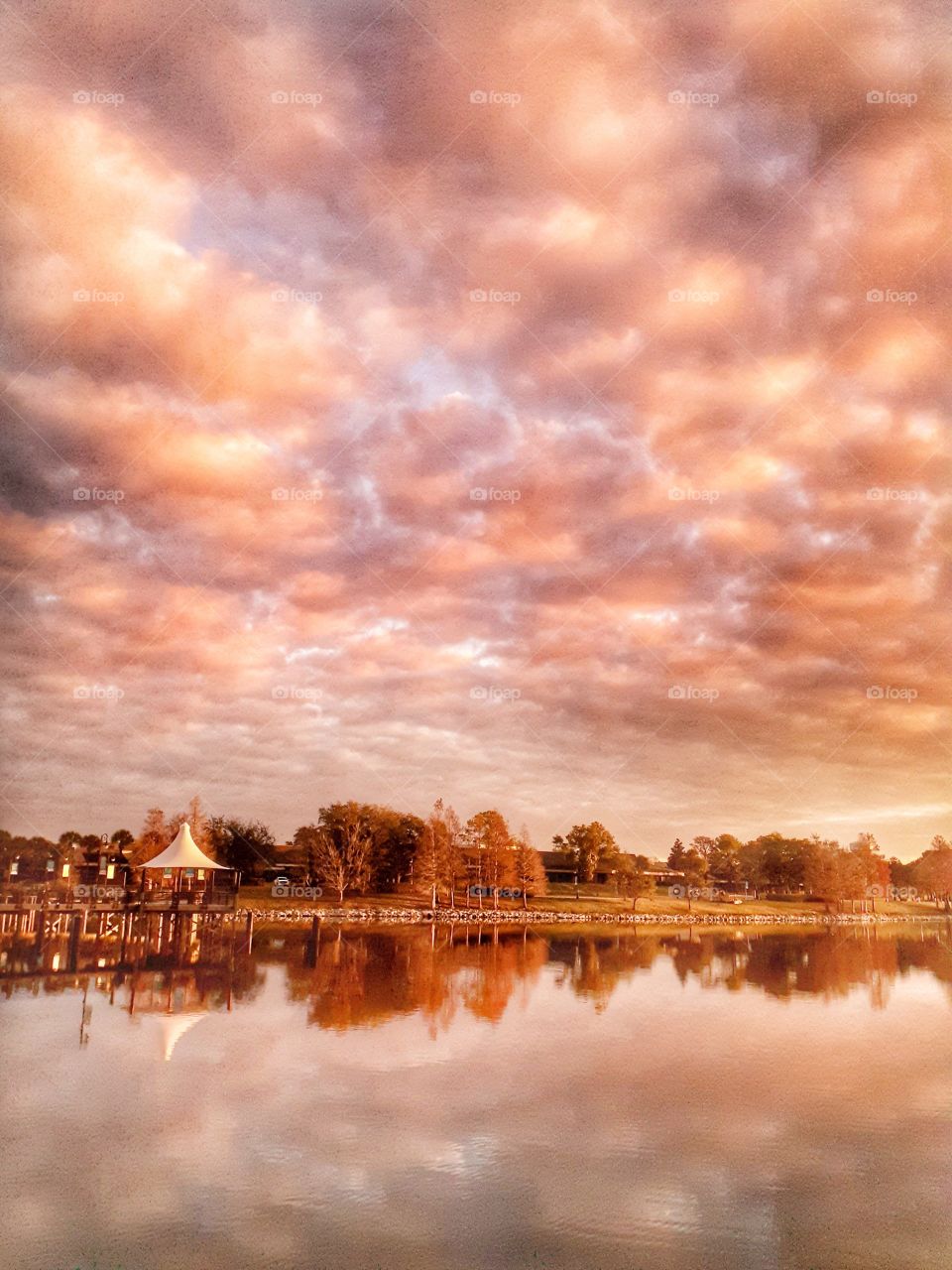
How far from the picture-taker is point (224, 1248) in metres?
9.08

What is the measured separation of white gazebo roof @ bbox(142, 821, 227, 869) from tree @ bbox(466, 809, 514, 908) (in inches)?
215

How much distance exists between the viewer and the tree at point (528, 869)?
67.7 feet

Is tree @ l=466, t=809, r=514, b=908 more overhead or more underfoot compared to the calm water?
more overhead

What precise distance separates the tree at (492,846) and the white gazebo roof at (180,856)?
17.9 ft

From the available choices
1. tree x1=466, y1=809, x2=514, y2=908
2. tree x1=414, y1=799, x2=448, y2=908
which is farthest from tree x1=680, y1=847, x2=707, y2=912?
tree x1=414, y1=799, x2=448, y2=908
